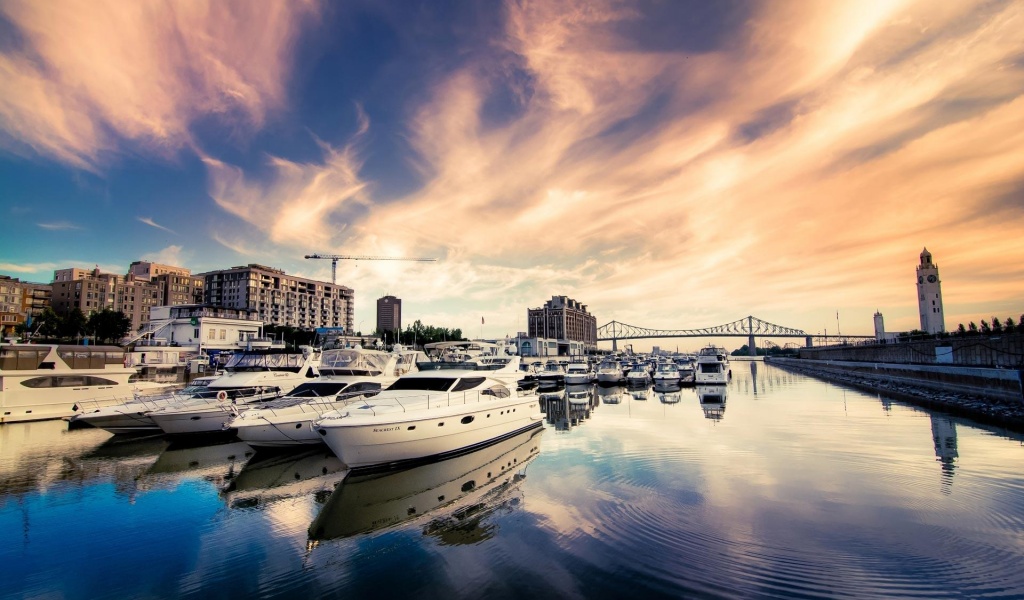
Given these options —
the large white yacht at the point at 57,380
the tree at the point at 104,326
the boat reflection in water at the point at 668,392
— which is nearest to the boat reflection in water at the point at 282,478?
the large white yacht at the point at 57,380

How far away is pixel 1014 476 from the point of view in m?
13.2

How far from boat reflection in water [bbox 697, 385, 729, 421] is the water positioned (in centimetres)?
896

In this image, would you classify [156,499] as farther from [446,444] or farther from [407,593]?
[407,593]

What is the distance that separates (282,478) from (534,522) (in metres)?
8.67

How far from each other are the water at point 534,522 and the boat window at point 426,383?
2.93 m

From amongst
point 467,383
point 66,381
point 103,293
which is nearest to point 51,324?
point 103,293

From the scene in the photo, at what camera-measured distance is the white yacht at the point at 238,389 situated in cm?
1989

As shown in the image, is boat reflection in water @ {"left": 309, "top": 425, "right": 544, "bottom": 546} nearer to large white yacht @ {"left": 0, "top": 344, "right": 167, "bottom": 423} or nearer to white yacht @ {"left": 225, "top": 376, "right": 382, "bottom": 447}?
white yacht @ {"left": 225, "top": 376, "right": 382, "bottom": 447}

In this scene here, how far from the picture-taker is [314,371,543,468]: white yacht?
1384 cm

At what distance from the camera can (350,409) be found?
612 inches

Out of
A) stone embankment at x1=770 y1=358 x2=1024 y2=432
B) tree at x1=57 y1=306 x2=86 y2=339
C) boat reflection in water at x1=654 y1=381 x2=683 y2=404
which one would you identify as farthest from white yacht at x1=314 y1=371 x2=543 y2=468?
tree at x1=57 y1=306 x2=86 y2=339

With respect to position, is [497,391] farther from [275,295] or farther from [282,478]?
[275,295]

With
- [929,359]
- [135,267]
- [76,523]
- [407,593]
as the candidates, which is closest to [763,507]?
[407,593]

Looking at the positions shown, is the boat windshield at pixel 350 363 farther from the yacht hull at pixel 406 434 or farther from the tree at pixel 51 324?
the tree at pixel 51 324
